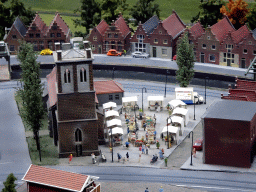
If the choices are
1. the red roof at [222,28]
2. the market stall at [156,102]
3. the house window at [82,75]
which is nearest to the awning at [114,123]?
the market stall at [156,102]

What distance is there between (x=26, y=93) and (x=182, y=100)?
35682 mm

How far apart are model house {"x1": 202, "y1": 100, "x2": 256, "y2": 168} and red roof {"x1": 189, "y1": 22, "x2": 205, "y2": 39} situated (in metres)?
50.5

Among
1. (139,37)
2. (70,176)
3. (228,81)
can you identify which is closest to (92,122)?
(70,176)

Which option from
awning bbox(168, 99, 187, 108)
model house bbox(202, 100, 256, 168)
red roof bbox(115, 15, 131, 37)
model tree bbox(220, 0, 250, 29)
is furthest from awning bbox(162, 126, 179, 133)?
model tree bbox(220, 0, 250, 29)

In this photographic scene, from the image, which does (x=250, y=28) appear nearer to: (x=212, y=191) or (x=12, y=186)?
(x=212, y=191)

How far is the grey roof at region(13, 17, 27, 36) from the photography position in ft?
488

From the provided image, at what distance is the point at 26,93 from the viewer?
93188 mm

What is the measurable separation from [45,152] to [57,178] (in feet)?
67.3

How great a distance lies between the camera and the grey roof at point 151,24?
145200mm

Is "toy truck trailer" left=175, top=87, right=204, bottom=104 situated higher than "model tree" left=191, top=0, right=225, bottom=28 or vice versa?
"model tree" left=191, top=0, right=225, bottom=28

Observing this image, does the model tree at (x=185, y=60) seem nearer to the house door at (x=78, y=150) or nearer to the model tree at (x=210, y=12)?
the model tree at (x=210, y=12)

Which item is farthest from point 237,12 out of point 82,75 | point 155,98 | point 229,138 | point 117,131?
point 82,75

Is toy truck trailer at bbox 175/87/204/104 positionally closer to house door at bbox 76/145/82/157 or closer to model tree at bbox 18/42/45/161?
house door at bbox 76/145/82/157

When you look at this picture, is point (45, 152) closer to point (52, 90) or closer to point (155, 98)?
point (52, 90)
